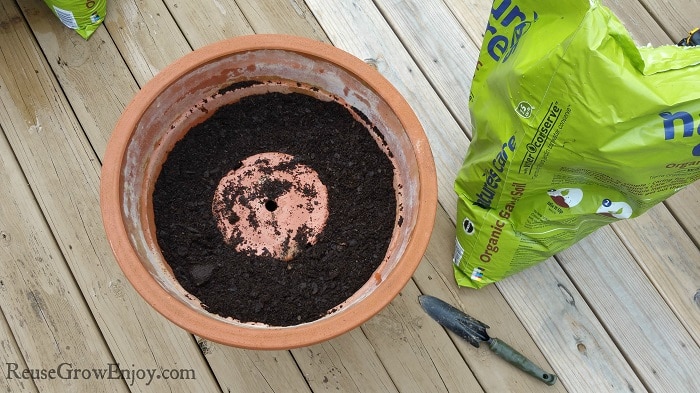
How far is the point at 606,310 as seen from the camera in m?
1.06

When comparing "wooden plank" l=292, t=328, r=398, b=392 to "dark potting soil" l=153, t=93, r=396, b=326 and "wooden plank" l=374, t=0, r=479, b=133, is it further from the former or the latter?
"wooden plank" l=374, t=0, r=479, b=133

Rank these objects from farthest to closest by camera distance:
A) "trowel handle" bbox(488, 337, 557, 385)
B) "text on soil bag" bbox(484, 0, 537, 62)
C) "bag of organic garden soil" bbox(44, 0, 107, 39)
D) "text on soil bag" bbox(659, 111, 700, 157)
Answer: "bag of organic garden soil" bbox(44, 0, 107, 39) < "trowel handle" bbox(488, 337, 557, 385) < "text on soil bag" bbox(484, 0, 537, 62) < "text on soil bag" bbox(659, 111, 700, 157)

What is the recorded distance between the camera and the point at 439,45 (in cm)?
119

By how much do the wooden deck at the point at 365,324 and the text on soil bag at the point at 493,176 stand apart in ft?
0.44

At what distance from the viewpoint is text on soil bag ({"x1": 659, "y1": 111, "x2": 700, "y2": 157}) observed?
27.3 inches

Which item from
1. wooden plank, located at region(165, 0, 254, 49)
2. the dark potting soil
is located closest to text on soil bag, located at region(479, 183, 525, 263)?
the dark potting soil

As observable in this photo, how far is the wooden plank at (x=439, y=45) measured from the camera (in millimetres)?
1164

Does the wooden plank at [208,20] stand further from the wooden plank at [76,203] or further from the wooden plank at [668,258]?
the wooden plank at [668,258]

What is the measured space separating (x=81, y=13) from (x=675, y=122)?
110 cm

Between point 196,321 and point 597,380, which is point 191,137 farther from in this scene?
point 597,380

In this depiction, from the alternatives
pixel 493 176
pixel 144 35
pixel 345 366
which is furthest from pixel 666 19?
pixel 144 35

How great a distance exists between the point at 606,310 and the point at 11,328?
1145 millimetres

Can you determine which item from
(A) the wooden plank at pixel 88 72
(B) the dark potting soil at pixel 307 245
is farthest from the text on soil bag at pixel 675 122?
(A) the wooden plank at pixel 88 72

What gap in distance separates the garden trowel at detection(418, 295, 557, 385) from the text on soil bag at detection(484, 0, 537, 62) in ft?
1.53
